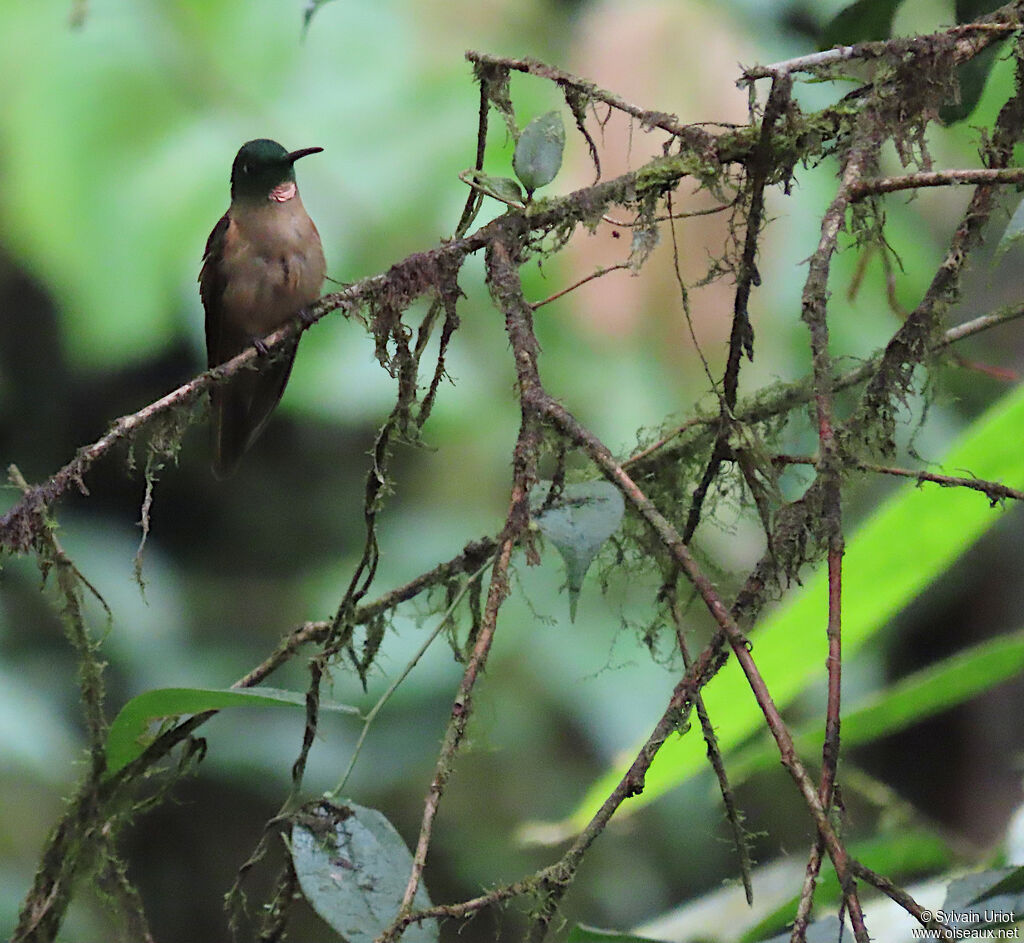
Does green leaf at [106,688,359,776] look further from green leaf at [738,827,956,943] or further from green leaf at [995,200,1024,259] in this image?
green leaf at [738,827,956,943]

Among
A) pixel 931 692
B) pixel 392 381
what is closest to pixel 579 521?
pixel 931 692

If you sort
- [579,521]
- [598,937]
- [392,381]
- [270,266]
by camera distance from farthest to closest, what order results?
[392,381], [270,266], [598,937], [579,521]

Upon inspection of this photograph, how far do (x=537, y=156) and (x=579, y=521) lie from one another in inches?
14.8

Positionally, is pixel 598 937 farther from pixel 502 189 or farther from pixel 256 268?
pixel 256 268

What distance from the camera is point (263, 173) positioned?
2.30 meters

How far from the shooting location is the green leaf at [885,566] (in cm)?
141

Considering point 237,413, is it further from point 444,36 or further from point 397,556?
point 444,36

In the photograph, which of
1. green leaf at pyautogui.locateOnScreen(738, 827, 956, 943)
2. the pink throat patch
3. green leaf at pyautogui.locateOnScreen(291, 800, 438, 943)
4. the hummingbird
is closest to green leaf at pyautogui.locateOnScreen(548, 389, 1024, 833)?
green leaf at pyautogui.locateOnScreen(738, 827, 956, 943)

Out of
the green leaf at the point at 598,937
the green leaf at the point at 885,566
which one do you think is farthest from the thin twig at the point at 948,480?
the green leaf at the point at 598,937

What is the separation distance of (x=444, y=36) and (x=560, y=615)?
187 cm

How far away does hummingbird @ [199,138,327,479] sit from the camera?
7.43ft

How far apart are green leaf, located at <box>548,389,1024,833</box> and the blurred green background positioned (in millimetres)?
1368

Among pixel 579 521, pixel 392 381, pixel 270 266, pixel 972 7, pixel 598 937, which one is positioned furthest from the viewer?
pixel 392 381

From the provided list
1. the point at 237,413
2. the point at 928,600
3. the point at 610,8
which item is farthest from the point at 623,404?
the point at 928,600
